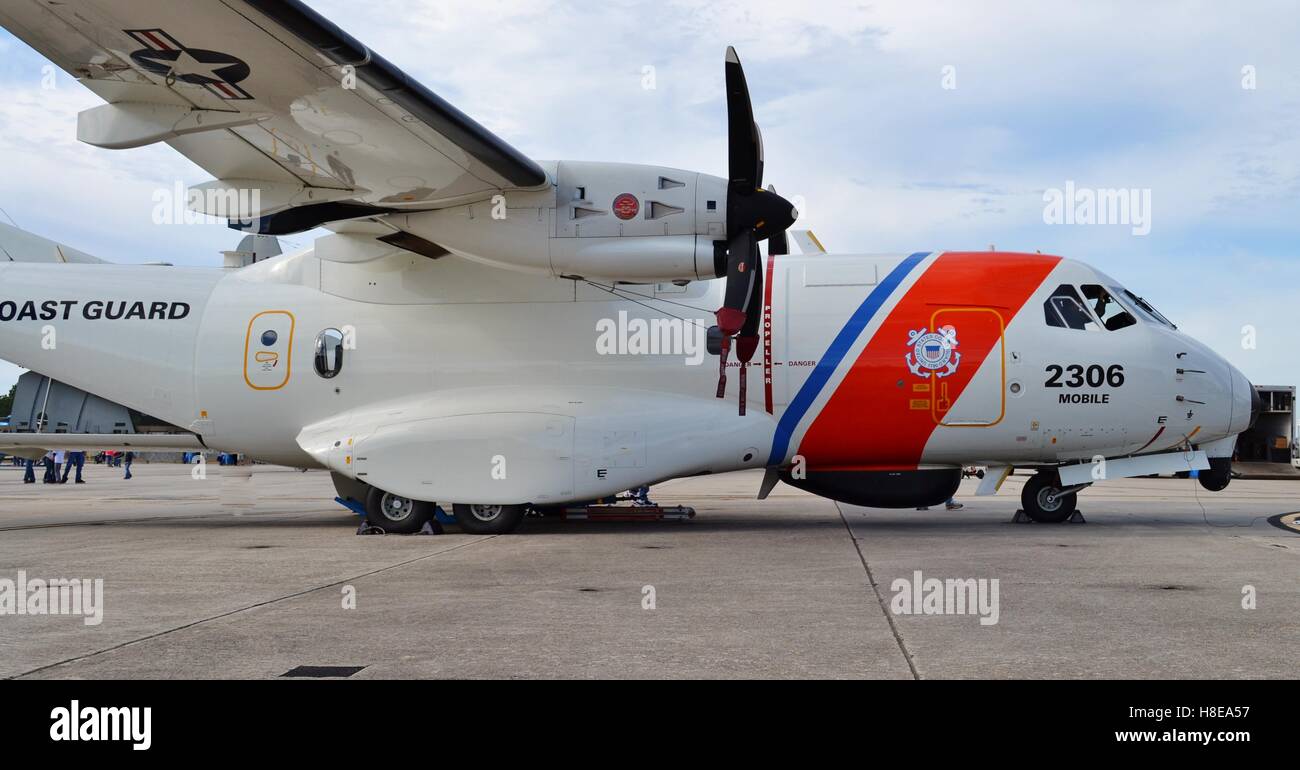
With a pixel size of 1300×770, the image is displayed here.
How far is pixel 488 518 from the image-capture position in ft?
44.7

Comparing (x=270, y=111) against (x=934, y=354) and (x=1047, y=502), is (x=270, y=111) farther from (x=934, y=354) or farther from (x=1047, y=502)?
(x=1047, y=502)

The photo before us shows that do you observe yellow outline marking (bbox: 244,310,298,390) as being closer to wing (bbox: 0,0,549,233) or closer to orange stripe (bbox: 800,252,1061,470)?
wing (bbox: 0,0,549,233)

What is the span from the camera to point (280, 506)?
2083 cm

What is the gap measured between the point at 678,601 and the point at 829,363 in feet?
21.0

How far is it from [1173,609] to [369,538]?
31.4ft

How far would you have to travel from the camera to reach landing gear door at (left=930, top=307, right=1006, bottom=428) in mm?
13250

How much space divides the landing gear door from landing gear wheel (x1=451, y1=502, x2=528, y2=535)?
5.72 m

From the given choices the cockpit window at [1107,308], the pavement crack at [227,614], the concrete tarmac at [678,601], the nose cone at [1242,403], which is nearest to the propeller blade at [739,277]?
the concrete tarmac at [678,601]

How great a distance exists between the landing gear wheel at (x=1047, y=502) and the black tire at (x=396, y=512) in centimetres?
835

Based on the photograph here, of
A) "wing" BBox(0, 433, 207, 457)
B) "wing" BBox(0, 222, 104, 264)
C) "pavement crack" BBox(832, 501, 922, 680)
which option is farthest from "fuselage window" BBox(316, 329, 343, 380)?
"pavement crack" BBox(832, 501, 922, 680)

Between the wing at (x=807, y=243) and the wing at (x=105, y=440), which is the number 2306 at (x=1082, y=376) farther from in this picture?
the wing at (x=105, y=440)

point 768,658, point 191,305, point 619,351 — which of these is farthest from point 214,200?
point 768,658
